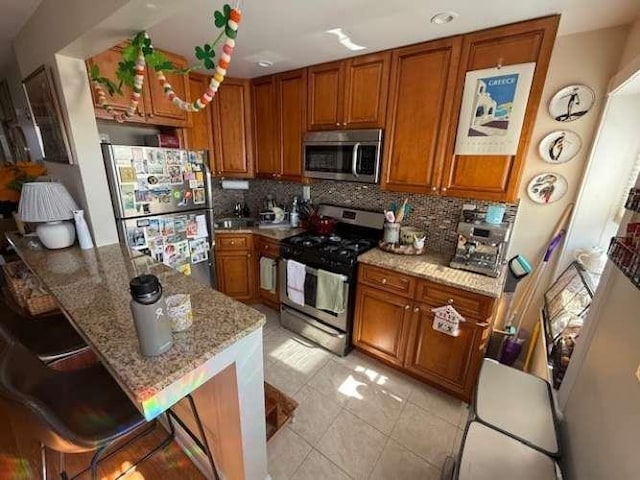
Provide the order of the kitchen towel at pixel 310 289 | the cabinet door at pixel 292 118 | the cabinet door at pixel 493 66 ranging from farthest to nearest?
1. the cabinet door at pixel 292 118
2. the kitchen towel at pixel 310 289
3. the cabinet door at pixel 493 66

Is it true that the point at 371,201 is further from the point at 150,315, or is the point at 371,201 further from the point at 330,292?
the point at 150,315

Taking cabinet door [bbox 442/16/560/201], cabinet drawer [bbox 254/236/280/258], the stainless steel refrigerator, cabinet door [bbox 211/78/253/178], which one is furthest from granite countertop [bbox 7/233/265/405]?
cabinet door [bbox 442/16/560/201]

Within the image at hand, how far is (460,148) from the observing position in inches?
71.2

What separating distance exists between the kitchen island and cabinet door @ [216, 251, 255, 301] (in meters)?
1.24

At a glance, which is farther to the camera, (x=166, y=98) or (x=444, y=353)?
(x=166, y=98)

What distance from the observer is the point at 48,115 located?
5.69 feet

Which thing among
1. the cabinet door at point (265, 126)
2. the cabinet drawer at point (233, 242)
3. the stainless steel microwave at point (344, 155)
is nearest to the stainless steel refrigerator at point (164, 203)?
the cabinet drawer at point (233, 242)

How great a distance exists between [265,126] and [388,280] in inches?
76.8

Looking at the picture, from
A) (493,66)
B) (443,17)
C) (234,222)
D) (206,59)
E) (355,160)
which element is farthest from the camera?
(234,222)

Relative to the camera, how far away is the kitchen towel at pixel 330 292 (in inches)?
83.6

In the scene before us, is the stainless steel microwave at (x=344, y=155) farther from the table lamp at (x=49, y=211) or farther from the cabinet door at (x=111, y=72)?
the table lamp at (x=49, y=211)

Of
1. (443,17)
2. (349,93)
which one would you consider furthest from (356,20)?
(349,93)

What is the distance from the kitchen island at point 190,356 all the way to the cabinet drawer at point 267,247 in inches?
46.4

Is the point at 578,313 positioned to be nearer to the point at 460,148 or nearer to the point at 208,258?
the point at 460,148
